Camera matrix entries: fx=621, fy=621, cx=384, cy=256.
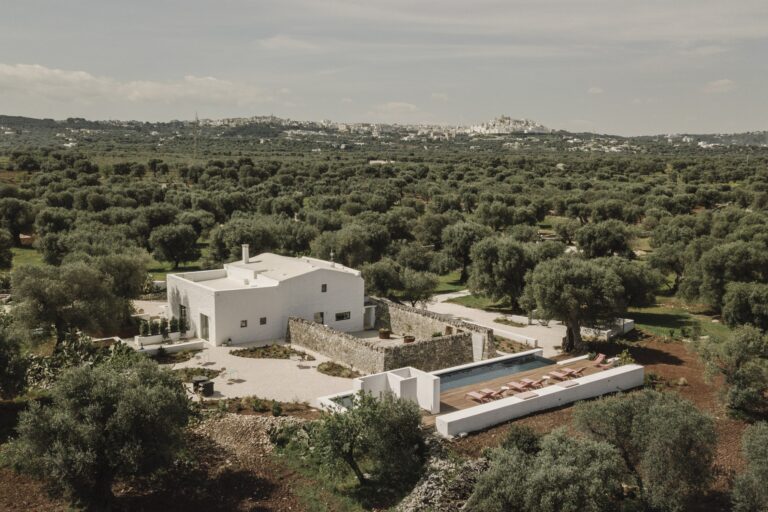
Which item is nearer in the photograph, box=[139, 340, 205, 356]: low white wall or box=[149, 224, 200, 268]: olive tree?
box=[139, 340, 205, 356]: low white wall

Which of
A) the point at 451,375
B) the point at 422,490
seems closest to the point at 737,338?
the point at 451,375

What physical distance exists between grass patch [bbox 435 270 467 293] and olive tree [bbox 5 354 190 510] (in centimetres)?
3149

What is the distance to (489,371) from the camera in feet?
90.7

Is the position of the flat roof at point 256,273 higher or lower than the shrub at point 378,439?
higher

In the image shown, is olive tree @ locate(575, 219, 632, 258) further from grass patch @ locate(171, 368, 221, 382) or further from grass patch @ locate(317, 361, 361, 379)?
grass patch @ locate(171, 368, 221, 382)

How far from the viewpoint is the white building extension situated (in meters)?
31.1

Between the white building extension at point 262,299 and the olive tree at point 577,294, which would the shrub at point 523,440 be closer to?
the olive tree at point 577,294

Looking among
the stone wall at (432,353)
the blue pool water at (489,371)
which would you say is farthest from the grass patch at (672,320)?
the stone wall at (432,353)

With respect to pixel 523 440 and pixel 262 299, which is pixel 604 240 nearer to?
pixel 262 299

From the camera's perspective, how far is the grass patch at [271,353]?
96.8 feet

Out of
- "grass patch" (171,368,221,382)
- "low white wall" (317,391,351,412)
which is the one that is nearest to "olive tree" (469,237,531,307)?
"low white wall" (317,391,351,412)

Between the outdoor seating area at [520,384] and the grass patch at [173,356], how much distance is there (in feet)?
40.9

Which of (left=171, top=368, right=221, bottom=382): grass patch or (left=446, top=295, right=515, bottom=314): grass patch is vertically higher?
(left=171, top=368, right=221, bottom=382): grass patch

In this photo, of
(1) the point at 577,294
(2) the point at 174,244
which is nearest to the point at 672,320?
(1) the point at 577,294
